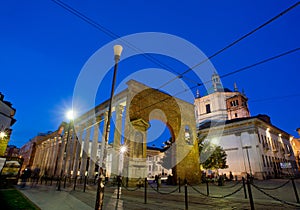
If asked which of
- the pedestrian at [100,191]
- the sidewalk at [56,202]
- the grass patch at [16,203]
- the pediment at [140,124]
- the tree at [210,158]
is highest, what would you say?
the pediment at [140,124]

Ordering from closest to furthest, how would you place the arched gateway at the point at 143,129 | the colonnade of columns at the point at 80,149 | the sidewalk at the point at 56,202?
the sidewalk at the point at 56,202, the arched gateway at the point at 143,129, the colonnade of columns at the point at 80,149

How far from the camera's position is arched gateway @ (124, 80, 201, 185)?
657 inches

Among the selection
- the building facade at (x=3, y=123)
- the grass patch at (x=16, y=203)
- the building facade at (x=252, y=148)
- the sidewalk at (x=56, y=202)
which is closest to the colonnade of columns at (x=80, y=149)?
the building facade at (x=3, y=123)

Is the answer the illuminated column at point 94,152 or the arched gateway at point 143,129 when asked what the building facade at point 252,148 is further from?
the illuminated column at point 94,152

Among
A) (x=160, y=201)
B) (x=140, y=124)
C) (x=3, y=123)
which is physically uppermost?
(x=3, y=123)

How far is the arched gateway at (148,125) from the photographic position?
54.7 feet

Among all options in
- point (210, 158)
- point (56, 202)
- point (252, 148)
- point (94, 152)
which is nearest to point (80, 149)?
point (94, 152)

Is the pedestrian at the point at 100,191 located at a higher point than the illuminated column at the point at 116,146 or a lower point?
lower

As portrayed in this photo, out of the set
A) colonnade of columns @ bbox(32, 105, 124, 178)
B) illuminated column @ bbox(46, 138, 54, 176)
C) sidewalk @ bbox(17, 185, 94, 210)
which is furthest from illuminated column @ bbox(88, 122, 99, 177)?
sidewalk @ bbox(17, 185, 94, 210)

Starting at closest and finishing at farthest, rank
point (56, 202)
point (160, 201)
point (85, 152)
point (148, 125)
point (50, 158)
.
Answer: point (56, 202) < point (160, 201) < point (148, 125) < point (85, 152) < point (50, 158)

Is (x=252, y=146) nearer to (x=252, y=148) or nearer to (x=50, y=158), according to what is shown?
(x=252, y=148)

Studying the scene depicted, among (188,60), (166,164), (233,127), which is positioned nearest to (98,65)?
(188,60)

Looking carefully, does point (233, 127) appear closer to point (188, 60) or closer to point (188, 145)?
point (188, 145)

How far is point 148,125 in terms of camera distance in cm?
1820
